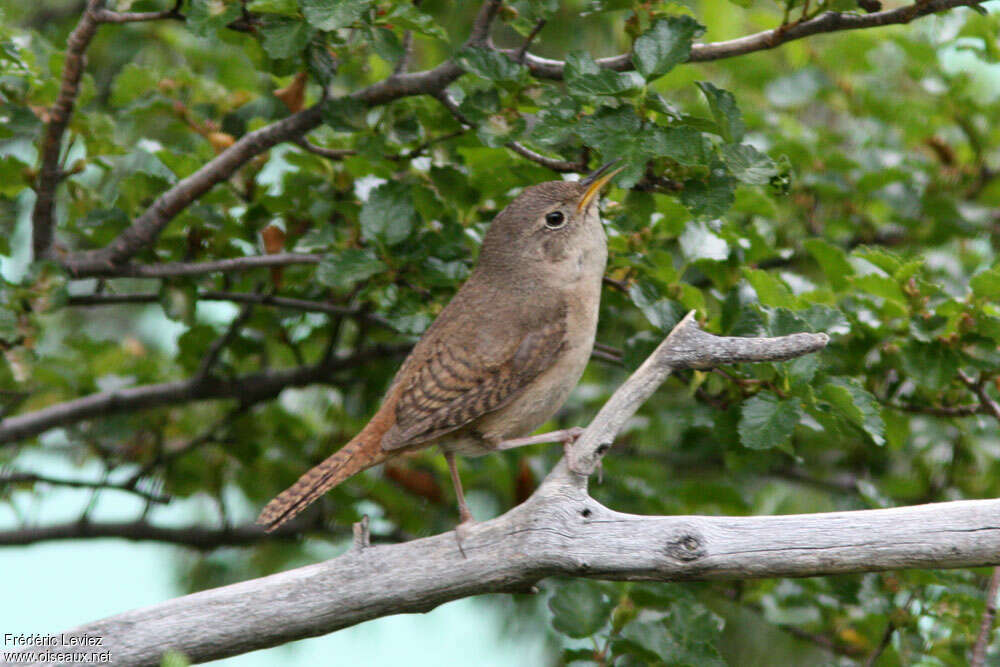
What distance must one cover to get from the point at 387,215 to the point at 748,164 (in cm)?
111

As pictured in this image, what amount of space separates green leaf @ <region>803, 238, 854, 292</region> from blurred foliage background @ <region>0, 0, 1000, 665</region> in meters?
0.01

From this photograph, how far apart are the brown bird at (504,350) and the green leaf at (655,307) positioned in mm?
125

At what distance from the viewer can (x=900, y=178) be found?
430 centimetres

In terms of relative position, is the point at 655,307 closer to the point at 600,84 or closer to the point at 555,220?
the point at 555,220

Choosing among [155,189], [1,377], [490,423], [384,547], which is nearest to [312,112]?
[155,189]

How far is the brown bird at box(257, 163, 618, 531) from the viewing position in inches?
119

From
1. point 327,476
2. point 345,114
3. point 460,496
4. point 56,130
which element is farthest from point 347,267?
point 56,130

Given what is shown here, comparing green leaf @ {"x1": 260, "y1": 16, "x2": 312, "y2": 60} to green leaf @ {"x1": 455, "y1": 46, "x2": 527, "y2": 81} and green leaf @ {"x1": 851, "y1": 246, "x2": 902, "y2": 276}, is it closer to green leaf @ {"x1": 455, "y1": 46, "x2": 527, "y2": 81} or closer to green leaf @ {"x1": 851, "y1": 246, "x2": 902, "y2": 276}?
green leaf @ {"x1": 455, "y1": 46, "x2": 527, "y2": 81}

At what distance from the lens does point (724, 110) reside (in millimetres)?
2809

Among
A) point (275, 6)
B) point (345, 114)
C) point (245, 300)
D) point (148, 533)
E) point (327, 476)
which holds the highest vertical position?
point (275, 6)

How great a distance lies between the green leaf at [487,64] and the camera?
2910mm

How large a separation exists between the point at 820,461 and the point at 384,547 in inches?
108

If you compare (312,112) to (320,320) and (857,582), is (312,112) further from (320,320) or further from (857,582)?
(857,582)

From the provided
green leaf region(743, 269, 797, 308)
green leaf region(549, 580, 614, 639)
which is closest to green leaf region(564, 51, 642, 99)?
green leaf region(743, 269, 797, 308)
